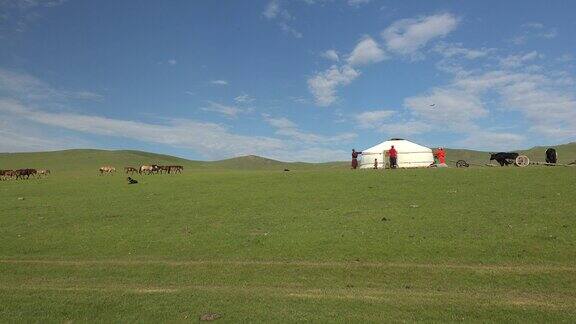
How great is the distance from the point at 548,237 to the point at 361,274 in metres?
7.52

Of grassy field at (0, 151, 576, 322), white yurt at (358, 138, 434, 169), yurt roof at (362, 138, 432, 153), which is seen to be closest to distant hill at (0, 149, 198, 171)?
white yurt at (358, 138, 434, 169)

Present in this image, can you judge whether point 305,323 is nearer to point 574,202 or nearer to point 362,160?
point 574,202

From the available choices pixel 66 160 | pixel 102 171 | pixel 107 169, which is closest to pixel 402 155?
pixel 107 169

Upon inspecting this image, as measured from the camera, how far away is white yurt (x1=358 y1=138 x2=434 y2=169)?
160 feet

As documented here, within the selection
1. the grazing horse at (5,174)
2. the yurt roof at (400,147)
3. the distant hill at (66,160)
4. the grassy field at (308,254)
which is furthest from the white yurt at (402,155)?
the distant hill at (66,160)

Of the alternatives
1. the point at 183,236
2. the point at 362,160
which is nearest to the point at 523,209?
the point at 183,236

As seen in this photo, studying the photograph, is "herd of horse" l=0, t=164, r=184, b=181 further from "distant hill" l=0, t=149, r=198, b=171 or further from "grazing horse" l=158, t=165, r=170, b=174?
"distant hill" l=0, t=149, r=198, b=171

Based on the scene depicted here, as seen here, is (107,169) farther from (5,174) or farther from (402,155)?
(402,155)

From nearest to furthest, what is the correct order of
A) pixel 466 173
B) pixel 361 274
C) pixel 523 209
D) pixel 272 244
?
1. pixel 361 274
2. pixel 272 244
3. pixel 523 209
4. pixel 466 173

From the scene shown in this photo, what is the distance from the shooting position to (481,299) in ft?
35.7

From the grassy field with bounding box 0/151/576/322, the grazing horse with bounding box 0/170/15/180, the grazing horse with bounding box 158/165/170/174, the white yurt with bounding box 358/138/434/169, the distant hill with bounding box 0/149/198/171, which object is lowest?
the grassy field with bounding box 0/151/576/322

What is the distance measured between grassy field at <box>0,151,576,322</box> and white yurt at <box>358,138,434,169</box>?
55.1 feet

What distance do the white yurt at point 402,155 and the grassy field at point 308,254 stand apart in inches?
661

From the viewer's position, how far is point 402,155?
49.1 meters
